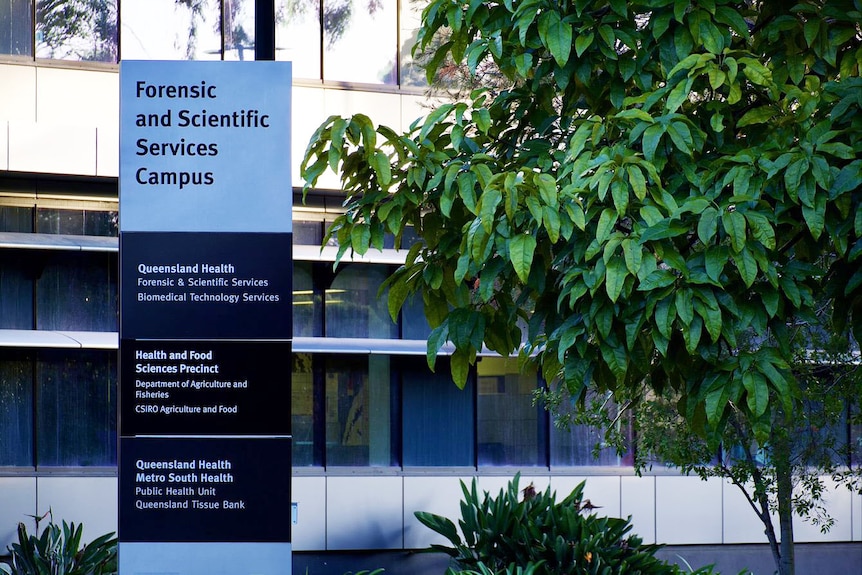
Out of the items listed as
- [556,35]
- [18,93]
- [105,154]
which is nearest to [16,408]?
[105,154]

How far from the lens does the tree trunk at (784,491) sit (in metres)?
12.2

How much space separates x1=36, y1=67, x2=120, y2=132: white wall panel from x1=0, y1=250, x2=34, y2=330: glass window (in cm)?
205

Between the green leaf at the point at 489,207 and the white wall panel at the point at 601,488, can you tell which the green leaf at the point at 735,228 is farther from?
the white wall panel at the point at 601,488

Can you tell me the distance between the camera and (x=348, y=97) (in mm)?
17359

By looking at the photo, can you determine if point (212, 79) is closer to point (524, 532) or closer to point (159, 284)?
point (159, 284)

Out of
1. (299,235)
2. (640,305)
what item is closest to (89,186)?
(299,235)

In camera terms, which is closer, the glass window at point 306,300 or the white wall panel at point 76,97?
the white wall panel at point 76,97

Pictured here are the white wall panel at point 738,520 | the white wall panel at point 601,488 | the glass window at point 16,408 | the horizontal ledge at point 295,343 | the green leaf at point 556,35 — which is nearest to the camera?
the green leaf at point 556,35

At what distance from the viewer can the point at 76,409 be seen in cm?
1645

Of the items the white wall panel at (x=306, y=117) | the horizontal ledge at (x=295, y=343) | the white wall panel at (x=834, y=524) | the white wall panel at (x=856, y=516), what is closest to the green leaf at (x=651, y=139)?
Answer: the horizontal ledge at (x=295, y=343)

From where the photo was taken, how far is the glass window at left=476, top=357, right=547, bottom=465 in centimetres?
1838

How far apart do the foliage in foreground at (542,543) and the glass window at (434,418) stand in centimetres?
532

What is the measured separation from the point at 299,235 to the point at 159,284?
12.0 metres

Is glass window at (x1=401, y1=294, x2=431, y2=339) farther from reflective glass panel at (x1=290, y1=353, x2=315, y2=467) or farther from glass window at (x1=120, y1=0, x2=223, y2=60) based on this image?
glass window at (x1=120, y1=0, x2=223, y2=60)
